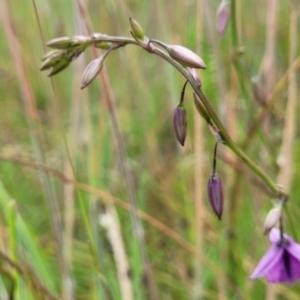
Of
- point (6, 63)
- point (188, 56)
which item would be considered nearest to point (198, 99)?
point (188, 56)

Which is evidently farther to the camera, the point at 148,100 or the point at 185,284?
the point at 148,100

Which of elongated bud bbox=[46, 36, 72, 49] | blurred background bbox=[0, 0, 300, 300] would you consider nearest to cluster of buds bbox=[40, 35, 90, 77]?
elongated bud bbox=[46, 36, 72, 49]

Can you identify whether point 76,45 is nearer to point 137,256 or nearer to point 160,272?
point 137,256

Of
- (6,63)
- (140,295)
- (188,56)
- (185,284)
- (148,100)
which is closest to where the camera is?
(188,56)

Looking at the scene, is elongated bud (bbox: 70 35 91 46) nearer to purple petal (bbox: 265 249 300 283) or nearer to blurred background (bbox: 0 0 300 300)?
blurred background (bbox: 0 0 300 300)

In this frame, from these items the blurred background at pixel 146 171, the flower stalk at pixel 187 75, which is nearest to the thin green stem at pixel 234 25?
the blurred background at pixel 146 171

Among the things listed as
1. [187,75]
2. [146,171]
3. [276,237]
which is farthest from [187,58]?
[146,171]
